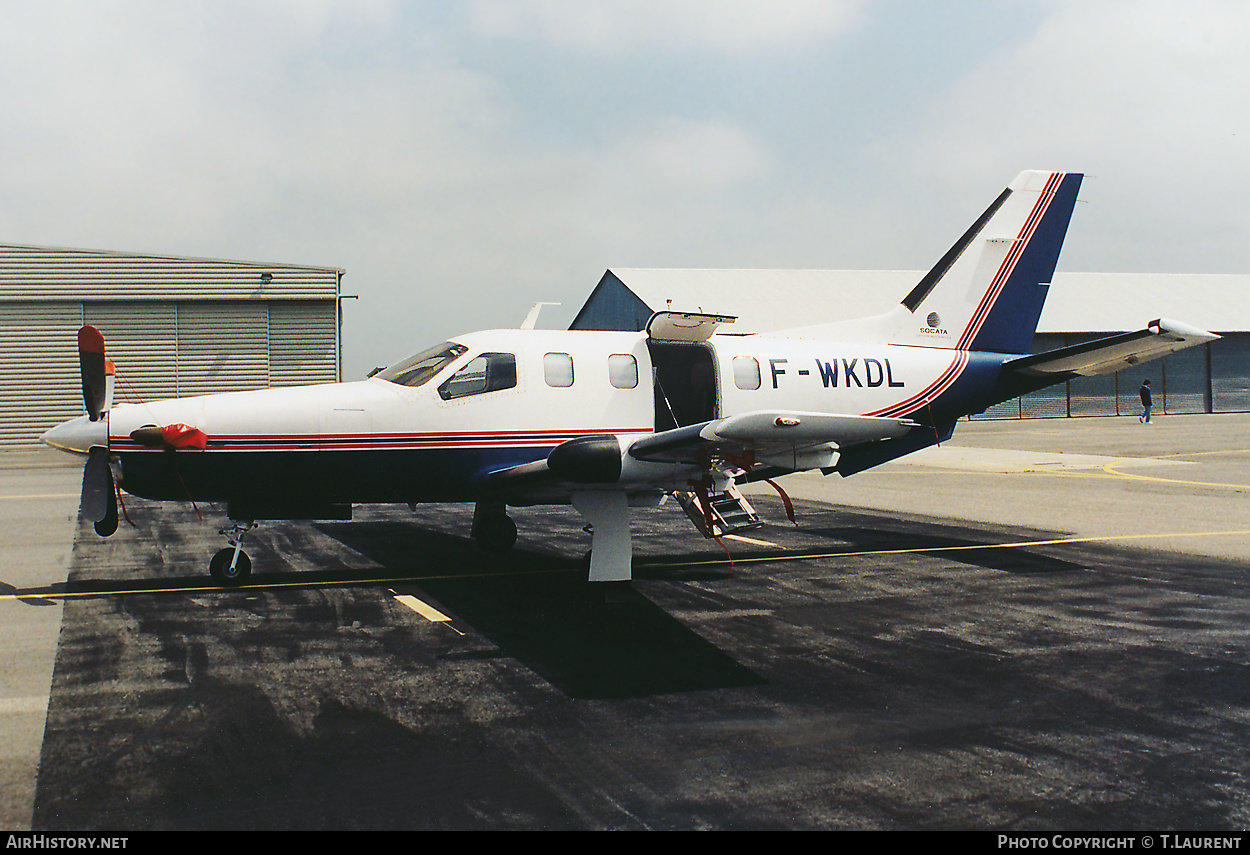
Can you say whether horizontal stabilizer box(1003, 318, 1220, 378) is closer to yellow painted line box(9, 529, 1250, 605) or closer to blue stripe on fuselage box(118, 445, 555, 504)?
yellow painted line box(9, 529, 1250, 605)

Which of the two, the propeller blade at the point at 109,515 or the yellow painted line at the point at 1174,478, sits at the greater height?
the propeller blade at the point at 109,515

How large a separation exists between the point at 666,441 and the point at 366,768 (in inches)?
154

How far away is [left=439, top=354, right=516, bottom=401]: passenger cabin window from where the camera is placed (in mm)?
10031

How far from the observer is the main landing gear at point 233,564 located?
9.95 metres

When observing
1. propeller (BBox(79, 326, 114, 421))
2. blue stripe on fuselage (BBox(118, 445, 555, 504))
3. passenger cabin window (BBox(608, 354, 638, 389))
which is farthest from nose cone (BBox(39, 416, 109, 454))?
passenger cabin window (BBox(608, 354, 638, 389))

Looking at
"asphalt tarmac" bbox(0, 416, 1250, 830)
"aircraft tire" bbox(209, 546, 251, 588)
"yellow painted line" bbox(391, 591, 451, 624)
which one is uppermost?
"aircraft tire" bbox(209, 546, 251, 588)

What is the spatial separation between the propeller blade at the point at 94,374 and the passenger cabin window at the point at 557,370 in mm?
4866

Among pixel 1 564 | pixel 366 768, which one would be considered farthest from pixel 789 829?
pixel 1 564

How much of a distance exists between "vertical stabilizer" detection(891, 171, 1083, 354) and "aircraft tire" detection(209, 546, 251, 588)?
9.89 m

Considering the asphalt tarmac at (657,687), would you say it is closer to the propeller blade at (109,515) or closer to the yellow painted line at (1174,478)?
the propeller blade at (109,515)

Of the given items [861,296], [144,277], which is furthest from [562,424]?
[861,296]

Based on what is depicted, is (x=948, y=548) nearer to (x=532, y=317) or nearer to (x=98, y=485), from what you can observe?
(x=532, y=317)

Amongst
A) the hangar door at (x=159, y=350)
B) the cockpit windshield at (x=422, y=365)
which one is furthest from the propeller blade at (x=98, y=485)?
the hangar door at (x=159, y=350)

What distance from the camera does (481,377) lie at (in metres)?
10.2
